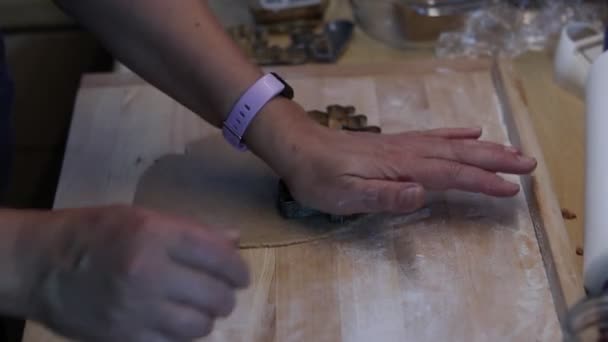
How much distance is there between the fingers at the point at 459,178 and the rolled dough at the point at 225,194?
0.09 metres

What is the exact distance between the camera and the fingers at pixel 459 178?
66 cm

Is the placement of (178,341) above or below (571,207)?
above

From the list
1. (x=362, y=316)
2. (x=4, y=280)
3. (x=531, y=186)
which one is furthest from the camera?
(x=531, y=186)

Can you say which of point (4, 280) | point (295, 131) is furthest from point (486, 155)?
point (4, 280)

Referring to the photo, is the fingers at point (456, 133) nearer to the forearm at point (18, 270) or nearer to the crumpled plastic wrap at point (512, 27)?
the crumpled plastic wrap at point (512, 27)

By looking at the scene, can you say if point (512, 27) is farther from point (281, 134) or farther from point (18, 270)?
point (18, 270)

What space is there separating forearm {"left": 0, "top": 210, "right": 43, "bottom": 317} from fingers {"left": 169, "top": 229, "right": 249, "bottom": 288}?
9 centimetres

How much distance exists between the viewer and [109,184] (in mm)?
749

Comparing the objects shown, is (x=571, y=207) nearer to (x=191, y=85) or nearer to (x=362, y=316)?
(x=362, y=316)

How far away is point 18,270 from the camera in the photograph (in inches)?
18.2

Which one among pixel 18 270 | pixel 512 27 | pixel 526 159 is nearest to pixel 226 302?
pixel 18 270

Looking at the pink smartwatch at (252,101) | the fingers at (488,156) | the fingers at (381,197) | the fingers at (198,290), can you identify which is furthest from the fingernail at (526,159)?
the fingers at (198,290)

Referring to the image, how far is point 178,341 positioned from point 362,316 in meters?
0.19

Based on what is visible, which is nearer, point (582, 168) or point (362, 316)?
point (362, 316)
